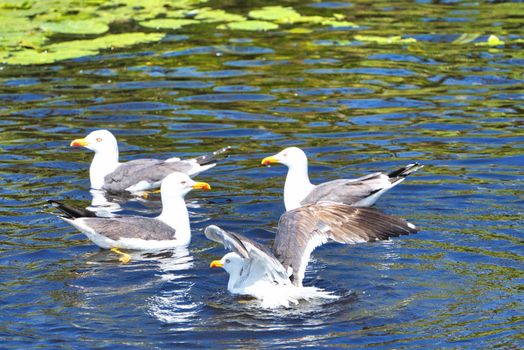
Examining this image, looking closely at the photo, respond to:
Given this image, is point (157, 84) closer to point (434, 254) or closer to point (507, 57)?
point (507, 57)

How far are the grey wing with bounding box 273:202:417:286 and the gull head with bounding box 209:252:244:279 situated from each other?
0.38m

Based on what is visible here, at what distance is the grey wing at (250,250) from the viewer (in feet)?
29.3

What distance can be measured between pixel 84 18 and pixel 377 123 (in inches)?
333

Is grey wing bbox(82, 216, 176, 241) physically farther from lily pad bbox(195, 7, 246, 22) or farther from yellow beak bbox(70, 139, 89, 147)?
lily pad bbox(195, 7, 246, 22)

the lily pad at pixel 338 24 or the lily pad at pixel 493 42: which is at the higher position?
the lily pad at pixel 338 24

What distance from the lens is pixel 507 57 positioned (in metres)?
19.0

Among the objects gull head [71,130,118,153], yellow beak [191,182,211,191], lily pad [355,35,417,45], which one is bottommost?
yellow beak [191,182,211,191]

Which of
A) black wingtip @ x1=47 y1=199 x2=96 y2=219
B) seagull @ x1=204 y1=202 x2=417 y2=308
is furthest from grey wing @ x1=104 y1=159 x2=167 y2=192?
seagull @ x1=204 y1=202 x2=417 y2=308

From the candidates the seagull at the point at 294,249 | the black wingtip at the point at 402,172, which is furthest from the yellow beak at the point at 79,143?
the seagull at the point at 294,249

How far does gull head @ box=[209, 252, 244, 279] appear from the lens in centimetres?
984

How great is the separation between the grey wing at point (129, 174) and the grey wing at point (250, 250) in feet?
13.7

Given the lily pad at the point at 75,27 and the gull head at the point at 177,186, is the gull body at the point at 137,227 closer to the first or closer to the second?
the gull head at the point at 177,186

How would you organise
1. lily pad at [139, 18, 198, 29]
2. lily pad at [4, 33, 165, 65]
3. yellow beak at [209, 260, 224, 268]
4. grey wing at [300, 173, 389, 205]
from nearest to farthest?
yellow beak at [209, 260, 224, 268], grey wing at [300, 173, 389, 205], lily pad at [4, 33, 165, 65], lily pad at [139, 18, 198, 29]

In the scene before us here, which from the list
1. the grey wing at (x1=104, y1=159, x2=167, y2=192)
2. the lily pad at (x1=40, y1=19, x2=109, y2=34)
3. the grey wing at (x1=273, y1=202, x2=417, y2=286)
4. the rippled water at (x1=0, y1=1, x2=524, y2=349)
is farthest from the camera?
the lily pad at (x1=40, y1=19, x2=109, y2=34)
